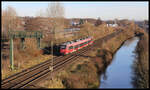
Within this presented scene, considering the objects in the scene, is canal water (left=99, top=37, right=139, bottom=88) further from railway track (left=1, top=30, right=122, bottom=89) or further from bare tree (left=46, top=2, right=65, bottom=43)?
bare tree (left=46, top=2, right=65, bottom=43)

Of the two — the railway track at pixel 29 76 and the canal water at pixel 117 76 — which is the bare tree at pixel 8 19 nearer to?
the railway track at pixel 29 76

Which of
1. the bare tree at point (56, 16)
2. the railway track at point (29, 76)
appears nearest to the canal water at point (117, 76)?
the railway track at point (29, 76)

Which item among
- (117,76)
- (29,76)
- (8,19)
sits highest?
(8,19)

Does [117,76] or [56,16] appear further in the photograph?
[56,16]

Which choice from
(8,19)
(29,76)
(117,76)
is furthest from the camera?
(8,19)

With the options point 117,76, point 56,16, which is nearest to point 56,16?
point 56,16

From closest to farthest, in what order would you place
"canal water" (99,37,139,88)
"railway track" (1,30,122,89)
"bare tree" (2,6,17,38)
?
1. "railway track" (1,30,122,89)
2. "canal water" (99,37,139,88)
3. "bare tree" (2,6,17,38)

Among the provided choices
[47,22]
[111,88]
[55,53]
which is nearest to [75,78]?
[111,88]

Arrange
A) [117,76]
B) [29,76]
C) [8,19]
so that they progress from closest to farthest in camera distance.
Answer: [29,76] < [117,76] < [8,19]

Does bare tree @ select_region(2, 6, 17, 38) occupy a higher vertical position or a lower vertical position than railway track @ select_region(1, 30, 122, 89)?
higher

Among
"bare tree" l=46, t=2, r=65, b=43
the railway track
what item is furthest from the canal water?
"bare tree" l=46, t=2, r=65, b=43

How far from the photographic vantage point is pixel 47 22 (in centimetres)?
4791

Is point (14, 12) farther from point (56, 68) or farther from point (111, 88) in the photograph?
point (111, 88)

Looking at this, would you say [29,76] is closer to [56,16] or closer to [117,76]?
[117,76]
